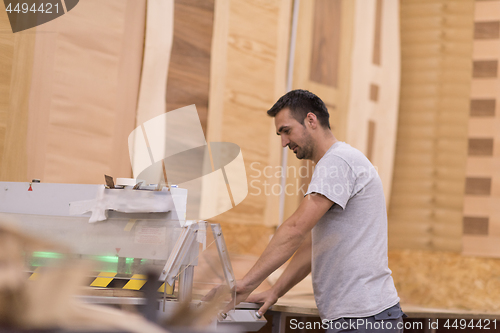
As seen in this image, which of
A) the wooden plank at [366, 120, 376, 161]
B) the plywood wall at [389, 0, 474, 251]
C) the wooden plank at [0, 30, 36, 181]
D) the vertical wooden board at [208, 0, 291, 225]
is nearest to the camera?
the wooden plank at [0, 30, 36, 181]

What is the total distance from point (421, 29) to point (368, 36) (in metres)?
0.48

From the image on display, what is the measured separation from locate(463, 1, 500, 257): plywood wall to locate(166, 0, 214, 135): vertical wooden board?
2.08 m

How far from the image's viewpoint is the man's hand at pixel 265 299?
186 centimetres

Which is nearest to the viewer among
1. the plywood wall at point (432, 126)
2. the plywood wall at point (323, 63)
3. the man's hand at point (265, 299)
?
the man's hand at point (265, 299)

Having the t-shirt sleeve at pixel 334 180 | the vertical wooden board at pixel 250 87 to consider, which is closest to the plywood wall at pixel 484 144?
the vertical wooden board at pixel 250 87

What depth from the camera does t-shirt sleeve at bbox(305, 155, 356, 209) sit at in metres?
1.52

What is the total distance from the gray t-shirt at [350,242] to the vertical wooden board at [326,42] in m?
1.98

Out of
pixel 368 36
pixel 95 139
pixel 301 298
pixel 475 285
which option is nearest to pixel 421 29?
pixel 368 36

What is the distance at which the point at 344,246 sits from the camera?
156 centimetres

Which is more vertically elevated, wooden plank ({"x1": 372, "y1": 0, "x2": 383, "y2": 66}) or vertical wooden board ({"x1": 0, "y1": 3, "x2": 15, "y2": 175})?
wooden plank ({"x1": 372, "y1": 0, "x2": 383, "y2": 66})

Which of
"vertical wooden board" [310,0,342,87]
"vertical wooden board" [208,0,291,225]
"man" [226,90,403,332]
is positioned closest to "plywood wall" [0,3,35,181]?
"vertical wooden board" [208,0,291,225]

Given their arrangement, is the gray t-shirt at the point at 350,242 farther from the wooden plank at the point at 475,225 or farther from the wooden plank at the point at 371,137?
the wooden plank at the point at 475,225

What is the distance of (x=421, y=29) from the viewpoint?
3.73 metres

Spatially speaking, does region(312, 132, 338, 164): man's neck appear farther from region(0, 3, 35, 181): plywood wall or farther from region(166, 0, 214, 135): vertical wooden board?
region(0, 3, 35, 181): plywood wall
